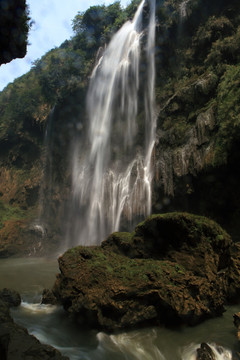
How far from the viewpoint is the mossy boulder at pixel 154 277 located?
5.67m

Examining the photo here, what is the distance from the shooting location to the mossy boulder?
567cm

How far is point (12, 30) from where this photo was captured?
194 inches

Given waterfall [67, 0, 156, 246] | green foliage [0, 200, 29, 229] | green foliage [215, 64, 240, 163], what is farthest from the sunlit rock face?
green foliage [0, 200, 29, 229]

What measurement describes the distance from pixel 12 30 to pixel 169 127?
11.6 meters

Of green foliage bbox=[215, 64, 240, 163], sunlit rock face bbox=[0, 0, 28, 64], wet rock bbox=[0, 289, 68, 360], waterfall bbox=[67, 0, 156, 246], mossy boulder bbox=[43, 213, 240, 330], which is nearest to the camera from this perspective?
wet rock bbox=[0, 289, 68, 360]

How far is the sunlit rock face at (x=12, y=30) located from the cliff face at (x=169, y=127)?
801cm

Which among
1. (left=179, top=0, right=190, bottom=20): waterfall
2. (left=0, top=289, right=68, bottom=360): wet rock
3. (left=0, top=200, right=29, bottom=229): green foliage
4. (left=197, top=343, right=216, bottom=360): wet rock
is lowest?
(left=197, top=343, right=216, bottom=360): wet rock

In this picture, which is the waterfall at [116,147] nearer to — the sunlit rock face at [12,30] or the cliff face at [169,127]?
the cliff face at [169,127]

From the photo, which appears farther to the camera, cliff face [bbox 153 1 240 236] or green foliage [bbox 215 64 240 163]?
cliff face [bbox 153 1 240 236]

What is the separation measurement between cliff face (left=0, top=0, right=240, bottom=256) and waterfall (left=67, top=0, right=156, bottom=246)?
1147mm

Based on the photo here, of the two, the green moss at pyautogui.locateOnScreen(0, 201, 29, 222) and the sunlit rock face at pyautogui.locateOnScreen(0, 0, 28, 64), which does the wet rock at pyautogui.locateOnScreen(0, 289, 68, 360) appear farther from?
the green moss at pyautogui.locateOnScreen(0, 201, 29, 222)

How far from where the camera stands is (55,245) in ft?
71.7

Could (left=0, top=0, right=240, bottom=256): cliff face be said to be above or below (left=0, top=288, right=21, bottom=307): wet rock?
above

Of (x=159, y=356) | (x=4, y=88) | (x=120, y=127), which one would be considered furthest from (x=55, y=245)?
(x=4, y=88)
